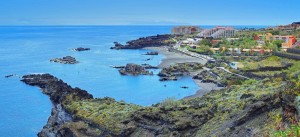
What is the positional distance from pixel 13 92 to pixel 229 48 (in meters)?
59.8

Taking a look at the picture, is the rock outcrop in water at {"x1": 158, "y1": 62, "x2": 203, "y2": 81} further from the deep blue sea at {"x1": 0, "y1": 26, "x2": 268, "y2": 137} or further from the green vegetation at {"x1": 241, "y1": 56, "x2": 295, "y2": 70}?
the green vegetation at {"x1": 241, "y1": 56, "x2": 295, "y2": 70}

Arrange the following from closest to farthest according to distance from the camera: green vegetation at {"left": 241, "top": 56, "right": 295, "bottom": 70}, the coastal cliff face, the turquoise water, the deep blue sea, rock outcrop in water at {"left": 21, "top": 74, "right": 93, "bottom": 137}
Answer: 1. the coastal cliff face
2. rock outcrop in water at {"left": 21, "top": 74, "right": 93, "bottom": 137}
3. the deep blue sea
4. the turquoise water
5. green vegetation at {"left": 241, "top": 56, "right": 295, "bottom": 70}

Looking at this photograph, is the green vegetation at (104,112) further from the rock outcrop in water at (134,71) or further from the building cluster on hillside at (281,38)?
the building cluster on hillside at (281,38)

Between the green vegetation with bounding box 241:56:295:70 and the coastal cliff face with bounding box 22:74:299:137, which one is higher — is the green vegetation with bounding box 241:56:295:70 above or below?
below

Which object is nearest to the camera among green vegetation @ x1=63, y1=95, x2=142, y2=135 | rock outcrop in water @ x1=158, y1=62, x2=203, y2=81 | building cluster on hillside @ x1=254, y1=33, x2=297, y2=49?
green vegetation @ x1=63, y1=95, x2=142, y2=135

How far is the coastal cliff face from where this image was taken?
15.3 meters

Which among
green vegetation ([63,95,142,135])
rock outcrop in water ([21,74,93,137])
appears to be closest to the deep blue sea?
rock outcrop in water ([21,74,93,137])

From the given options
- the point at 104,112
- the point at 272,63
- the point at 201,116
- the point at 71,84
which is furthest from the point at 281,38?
the point at 201,116

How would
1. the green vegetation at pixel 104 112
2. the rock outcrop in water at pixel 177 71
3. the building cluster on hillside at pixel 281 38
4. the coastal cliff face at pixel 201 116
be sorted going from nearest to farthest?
the coastal cliff face at pixel 201 116, the green vegetation at pixel 104 112, the rock outcrop in water at pixel 177 71, the building cluster on hillside at pixel 281 38

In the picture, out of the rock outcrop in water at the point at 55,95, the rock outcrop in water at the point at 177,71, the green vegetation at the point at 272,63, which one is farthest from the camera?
the rock outcrop in water at the point at 177,71

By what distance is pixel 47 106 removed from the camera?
53.3 meters

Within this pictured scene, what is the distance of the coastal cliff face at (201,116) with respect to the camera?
15.3m

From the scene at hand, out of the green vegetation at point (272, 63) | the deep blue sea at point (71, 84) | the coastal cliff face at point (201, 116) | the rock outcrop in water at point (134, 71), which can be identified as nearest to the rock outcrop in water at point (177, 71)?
the deep blue sea at point (71, 84)

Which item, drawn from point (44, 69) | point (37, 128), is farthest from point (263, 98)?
point (44, 69)
